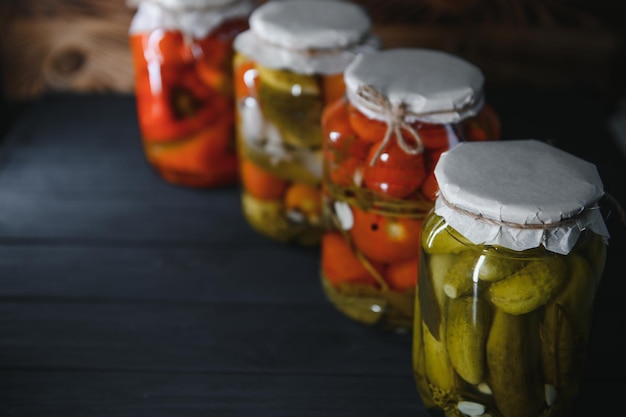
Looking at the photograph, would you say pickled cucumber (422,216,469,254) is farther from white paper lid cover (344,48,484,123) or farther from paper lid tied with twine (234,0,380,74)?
paper lid tied with twine (234,0,380,74)

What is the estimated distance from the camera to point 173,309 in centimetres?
85

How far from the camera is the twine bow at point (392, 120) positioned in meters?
0.72

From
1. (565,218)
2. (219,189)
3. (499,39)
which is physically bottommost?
(219,189)

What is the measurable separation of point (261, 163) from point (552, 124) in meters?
0.48

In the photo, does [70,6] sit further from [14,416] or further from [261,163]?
[14,416]

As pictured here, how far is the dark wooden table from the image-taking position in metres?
0.73

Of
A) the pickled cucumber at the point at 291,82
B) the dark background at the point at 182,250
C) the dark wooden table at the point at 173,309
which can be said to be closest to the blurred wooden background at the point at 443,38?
the dark background at the point at 182,250

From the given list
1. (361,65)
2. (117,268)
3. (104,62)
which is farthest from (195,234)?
(104,62)

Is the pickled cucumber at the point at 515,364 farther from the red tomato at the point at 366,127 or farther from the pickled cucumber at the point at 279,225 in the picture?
the pickled cucumber at the point at 279,225

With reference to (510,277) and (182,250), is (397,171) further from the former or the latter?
(182,250)

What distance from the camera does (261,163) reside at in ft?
3.02

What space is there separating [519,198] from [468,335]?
12 centimetres

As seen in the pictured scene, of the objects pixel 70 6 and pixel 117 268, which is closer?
pixel 117 268

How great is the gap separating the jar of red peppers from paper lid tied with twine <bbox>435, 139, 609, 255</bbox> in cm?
43
